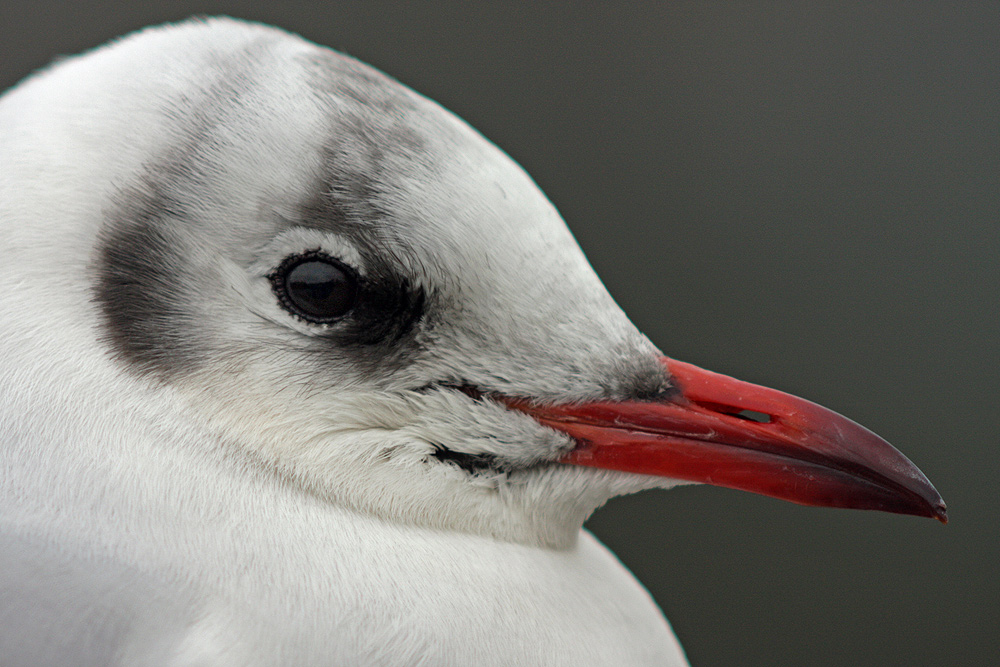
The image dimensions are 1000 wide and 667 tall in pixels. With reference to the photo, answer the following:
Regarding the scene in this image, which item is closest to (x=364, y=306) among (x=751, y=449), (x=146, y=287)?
(x=146, y=287)

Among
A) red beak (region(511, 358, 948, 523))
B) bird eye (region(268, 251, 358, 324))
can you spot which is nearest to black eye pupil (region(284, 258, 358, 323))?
bird eye (region(268, 251, 358, 324))

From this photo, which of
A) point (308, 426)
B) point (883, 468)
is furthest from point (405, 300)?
point (883, 468)

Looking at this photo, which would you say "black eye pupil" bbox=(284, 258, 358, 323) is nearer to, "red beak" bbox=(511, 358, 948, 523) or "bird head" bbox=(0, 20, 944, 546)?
"bird head" bbox=(0, 20, 944, 546)

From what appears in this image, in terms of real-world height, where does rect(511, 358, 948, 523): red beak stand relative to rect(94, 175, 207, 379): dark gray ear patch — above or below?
above

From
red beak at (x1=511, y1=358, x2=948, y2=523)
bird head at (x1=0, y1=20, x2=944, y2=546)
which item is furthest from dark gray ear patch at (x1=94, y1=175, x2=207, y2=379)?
red beak at (x1=511, y1=358, x2=948, y2=523)

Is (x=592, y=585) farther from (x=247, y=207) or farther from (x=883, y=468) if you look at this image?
(x=247, y=207)

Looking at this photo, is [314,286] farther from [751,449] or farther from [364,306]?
[751,449]

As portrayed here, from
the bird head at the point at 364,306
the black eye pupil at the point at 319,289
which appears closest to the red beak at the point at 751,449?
the bird head at the point at 364,306
